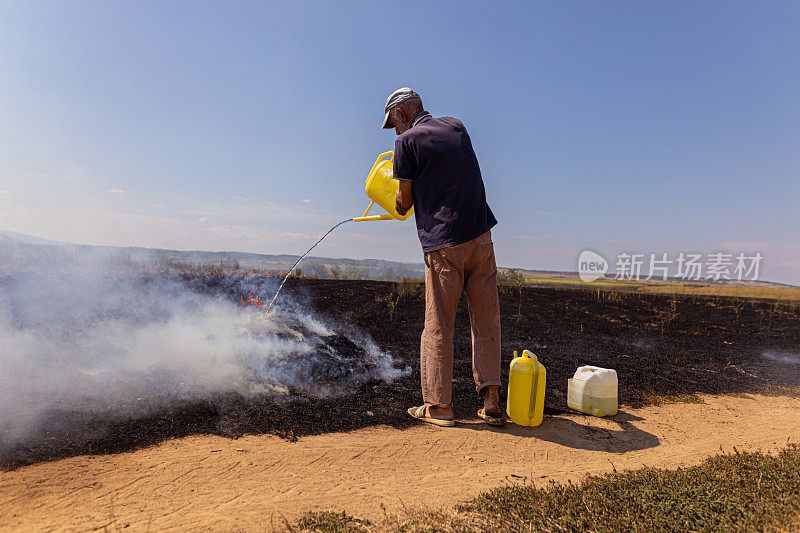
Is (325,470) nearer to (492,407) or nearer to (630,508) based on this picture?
Answer: (492,407)

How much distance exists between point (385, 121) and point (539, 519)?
330 cm

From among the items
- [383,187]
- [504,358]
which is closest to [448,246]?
[383,187]

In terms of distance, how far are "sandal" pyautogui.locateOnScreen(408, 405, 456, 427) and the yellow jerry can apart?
0.55 metres

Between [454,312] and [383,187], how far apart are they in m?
1.42

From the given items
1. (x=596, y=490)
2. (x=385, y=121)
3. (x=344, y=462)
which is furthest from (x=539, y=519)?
(x=385, y=121)

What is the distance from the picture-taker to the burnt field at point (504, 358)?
325cm

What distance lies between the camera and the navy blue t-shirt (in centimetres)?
359

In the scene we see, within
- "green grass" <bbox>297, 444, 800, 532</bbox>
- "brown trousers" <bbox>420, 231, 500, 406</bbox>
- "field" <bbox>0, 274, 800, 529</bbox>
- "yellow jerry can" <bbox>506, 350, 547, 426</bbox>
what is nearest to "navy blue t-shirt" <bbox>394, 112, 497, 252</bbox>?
"brown trousers" <bbox>420, 231, 500, 406</bbox>

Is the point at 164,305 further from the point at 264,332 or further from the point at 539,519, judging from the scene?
the point at 539,519

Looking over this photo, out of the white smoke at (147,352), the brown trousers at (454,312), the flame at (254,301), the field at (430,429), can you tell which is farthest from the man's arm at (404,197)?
the flame at (254,301)

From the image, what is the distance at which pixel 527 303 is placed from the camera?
1077cm

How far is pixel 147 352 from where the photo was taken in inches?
181

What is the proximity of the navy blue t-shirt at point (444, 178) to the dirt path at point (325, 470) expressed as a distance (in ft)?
5.32

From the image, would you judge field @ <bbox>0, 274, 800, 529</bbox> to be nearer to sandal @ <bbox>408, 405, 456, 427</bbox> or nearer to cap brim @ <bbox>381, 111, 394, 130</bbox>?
sandal @ <bbox>408, 405, 456, 427</bbox>
